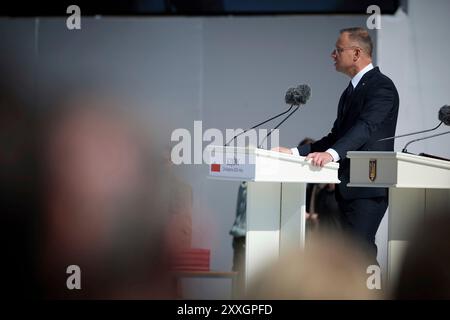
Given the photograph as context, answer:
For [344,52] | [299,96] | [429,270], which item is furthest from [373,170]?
[429,270]

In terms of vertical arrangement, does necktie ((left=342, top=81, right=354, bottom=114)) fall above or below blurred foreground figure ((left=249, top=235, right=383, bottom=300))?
above

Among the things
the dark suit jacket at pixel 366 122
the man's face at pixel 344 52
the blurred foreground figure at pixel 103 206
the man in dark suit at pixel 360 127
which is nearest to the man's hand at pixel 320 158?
the man in dark suit at pixel 360 127

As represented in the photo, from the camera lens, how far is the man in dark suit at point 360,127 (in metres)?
4.64

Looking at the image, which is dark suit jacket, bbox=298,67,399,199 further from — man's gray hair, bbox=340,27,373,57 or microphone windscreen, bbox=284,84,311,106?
microphone windscreen, bbox=284,84,311,106

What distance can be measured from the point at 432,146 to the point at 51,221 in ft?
10.3

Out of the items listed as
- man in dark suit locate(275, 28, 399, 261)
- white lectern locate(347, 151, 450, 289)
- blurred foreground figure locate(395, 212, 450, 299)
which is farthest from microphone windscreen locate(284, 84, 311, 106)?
blurred foreground figure locate(395, 212, 450, 299)

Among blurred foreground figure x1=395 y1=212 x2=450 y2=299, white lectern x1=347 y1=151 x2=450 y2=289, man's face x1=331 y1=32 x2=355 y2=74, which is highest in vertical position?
man's face x1=331 y1=32 x2=355 y2=74

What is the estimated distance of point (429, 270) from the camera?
3.59 meters

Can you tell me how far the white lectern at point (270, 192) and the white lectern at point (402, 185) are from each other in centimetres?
17

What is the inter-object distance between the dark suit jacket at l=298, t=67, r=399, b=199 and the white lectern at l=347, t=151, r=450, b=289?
11cm

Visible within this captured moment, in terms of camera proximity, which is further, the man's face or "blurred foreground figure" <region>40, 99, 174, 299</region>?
the man's face

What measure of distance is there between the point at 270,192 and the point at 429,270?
1284 mm

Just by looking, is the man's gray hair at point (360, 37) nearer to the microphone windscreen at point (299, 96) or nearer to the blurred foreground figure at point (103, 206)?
the microphone windscreen at point (299, 96)

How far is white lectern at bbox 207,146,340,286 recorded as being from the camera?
14.4ft
